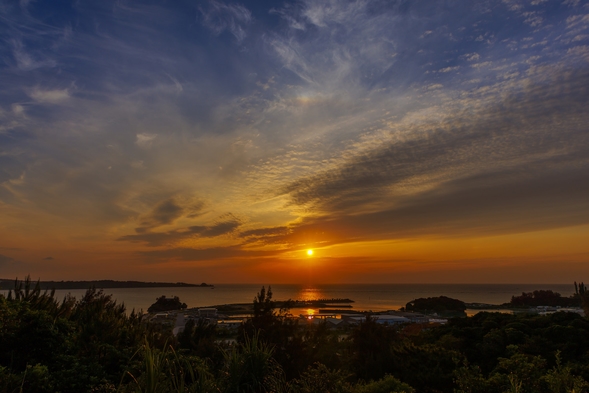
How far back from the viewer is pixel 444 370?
1198 cm

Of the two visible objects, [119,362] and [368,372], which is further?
[368,372]

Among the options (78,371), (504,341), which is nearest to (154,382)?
(78,371)

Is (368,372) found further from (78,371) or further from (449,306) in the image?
(449,306)

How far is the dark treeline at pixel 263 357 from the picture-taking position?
260 inches

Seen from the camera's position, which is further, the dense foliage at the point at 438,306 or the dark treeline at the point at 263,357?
Answer: the dense foliage at the point at 438,306

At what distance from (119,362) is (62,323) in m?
1.82

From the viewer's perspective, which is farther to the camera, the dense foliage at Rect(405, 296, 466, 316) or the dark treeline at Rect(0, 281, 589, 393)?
the dense foliage at Rect(405, 296, 466, 316)

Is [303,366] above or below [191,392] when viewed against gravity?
below

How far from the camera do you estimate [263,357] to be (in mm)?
6668

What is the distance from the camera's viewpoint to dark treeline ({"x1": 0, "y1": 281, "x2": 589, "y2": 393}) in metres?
6.61

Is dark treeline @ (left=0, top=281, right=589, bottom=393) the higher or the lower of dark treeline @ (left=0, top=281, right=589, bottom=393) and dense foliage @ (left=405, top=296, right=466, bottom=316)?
the higher

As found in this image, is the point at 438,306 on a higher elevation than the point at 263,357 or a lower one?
lower

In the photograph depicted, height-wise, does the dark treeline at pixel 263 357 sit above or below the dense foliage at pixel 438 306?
above

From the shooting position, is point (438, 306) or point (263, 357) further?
point (438, 306)
